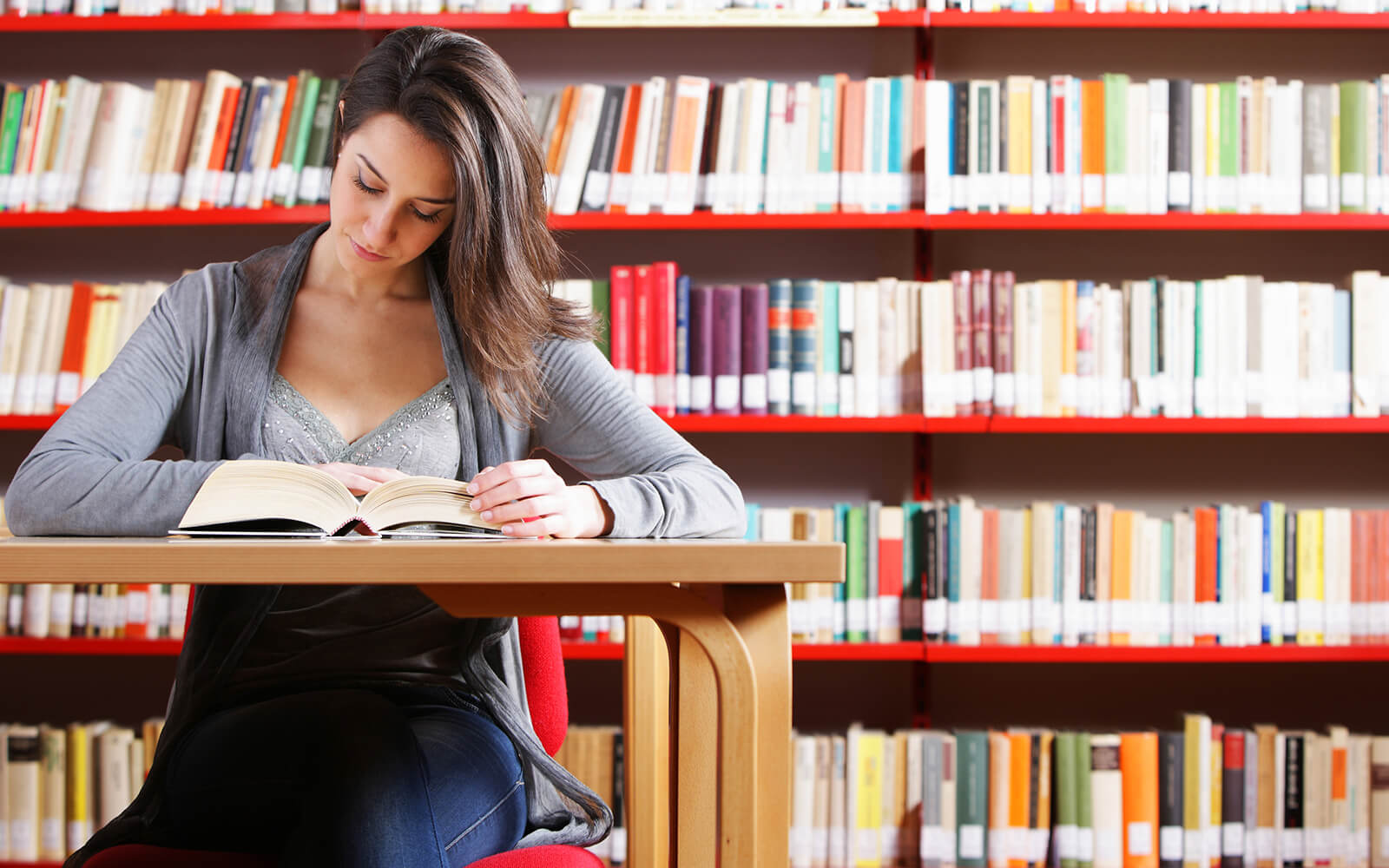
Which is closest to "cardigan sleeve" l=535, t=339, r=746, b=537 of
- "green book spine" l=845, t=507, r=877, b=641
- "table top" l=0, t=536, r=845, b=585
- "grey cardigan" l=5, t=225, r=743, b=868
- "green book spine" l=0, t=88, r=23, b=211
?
"grey cardigan" l=5, t=225, r=743, b=868

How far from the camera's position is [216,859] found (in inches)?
33.7

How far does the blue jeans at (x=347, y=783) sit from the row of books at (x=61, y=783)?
128cm

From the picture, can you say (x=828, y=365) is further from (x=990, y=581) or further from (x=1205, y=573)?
(x=1205, y=573)

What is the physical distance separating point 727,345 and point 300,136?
0.91 meters

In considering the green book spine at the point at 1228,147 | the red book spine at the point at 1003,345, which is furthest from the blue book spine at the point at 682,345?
the green book spine at the point at 1228,147

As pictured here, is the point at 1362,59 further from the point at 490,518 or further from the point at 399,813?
the point at 399,813

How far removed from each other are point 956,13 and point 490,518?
5.29ft

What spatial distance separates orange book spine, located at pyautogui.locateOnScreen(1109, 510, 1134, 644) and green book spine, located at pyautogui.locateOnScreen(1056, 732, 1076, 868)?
0.22 meters

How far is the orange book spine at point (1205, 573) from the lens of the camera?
6.50ft

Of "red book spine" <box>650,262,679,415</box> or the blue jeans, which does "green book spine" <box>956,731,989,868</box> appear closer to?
"red book spine" <box>650,262,679,415</box>

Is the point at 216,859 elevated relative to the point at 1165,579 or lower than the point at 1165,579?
lower

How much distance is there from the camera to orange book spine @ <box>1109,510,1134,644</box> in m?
1.98

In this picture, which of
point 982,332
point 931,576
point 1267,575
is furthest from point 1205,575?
point 982,332

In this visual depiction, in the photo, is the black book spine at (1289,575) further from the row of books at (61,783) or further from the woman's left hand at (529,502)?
the row of books at (61,783)
